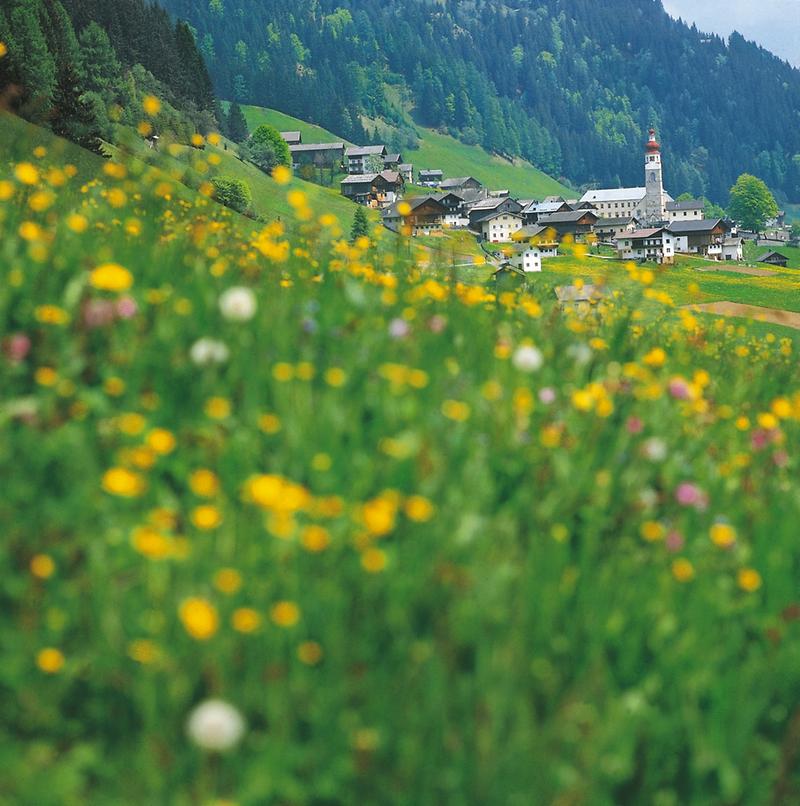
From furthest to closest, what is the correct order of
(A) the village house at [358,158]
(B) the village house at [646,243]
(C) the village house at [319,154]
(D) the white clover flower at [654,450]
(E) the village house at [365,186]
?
(A) the village house at [358,158]
(C) the village house at [319,154]
(E) the village house at [365,186]
(B) the village house at [646,243]
(D) the white clover flower at [654,450]

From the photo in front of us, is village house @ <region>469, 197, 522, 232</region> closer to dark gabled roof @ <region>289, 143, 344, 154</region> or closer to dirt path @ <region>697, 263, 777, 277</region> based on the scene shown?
dark gabled roof @ <region>289, 143, 344, 154</region>

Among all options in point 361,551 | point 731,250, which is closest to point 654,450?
point 361,551

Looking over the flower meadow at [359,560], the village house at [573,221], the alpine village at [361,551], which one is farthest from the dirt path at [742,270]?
the flower meadow at [359,560]

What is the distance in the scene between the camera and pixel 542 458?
4828 mm

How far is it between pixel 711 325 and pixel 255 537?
8441 millimetres

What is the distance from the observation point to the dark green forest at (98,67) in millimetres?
35000

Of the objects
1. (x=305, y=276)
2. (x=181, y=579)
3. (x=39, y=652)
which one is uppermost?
Result: (x=305, y=276)

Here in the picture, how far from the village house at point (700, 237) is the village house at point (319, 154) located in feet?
247

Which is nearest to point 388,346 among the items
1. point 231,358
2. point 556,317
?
point 231,358

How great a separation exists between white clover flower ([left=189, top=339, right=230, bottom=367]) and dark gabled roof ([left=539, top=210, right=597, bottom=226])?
159 m

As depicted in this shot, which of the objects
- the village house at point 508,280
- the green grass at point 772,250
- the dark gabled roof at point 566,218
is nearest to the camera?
the village house at point 508,280

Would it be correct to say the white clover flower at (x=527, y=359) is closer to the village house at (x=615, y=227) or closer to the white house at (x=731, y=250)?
the village house at (x=615, y=227)

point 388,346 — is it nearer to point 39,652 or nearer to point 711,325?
point 39,652

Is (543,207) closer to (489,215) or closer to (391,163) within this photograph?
(489,215)
